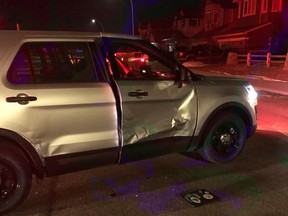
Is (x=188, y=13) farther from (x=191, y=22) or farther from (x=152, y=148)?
(x=152, y=148)

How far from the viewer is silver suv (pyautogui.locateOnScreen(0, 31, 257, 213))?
4.04 metres

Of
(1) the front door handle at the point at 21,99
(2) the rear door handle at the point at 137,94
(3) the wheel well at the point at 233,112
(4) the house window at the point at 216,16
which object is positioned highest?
(4) the house window at the point at 216,16

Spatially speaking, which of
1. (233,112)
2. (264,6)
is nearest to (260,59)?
(264,6)

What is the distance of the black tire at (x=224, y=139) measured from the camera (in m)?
5.45

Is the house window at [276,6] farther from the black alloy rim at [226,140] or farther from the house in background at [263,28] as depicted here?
the black alloy rim at [226,140]

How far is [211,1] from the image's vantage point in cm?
5488

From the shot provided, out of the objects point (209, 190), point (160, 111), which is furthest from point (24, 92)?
point (209, 190)

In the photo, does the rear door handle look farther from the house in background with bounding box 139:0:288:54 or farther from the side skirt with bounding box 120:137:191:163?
the house in background with bounding box 139:0:288:54

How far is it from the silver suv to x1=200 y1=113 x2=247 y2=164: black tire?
0.43ft

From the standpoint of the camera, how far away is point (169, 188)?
4773 mm

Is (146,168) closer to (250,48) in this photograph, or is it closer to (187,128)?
(187,128)

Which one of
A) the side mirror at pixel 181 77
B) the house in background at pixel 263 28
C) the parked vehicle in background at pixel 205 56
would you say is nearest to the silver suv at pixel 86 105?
the side mirror at pixel 181 77

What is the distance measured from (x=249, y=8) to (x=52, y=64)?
135 feet

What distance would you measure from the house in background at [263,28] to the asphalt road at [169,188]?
3098 centimetres
